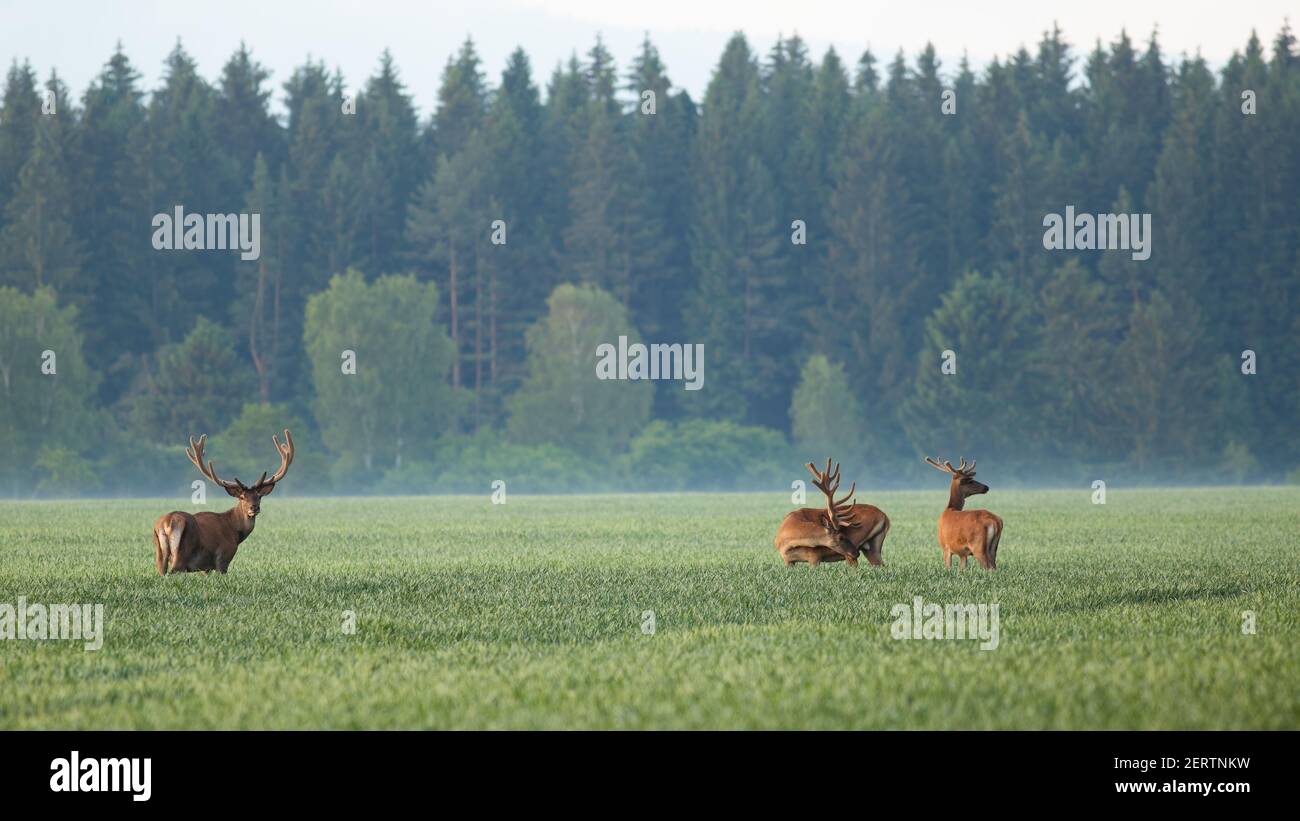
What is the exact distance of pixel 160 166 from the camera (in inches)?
3841

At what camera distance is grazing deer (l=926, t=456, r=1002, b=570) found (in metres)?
19.4

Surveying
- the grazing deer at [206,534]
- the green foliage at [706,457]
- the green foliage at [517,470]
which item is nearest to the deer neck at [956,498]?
the grazing deer at [206,534]

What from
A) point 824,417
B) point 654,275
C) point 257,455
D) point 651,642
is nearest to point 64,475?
point 257,455

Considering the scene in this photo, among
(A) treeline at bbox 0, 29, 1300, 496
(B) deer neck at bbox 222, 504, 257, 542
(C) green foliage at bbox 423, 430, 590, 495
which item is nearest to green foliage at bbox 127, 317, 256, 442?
(A) treeline at bbox 0, 29, 1300, 496

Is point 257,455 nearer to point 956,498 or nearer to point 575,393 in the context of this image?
point 575,393

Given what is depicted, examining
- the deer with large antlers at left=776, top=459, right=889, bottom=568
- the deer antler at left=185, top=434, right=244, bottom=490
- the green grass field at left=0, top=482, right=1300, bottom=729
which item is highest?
the deer antler at left=185, top=434, right=244, bottom=490

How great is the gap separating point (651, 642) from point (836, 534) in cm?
699

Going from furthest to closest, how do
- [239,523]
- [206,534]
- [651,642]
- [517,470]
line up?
[517,470], [239,523], [206,534], [651,642]

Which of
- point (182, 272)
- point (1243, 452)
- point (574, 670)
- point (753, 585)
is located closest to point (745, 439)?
point (1243, 452)

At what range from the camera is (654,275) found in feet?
340

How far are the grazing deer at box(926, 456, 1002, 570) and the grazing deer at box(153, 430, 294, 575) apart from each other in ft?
25.6

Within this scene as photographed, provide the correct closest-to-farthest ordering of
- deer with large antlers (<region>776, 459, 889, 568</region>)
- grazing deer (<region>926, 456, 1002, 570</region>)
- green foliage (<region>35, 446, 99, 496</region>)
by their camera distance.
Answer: grazing deer (<region>926, 456, 1002, 570</region>), deer with large antlers (<region>776, 459, 889, 568</region>), green foliage (<region>35, 446, 99, 496</region>)

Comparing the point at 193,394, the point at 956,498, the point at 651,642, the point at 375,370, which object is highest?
the point at 375,370

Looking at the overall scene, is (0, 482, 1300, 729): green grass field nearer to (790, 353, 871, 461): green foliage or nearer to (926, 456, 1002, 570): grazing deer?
(926, 456, 1002, 570): grazing deer
